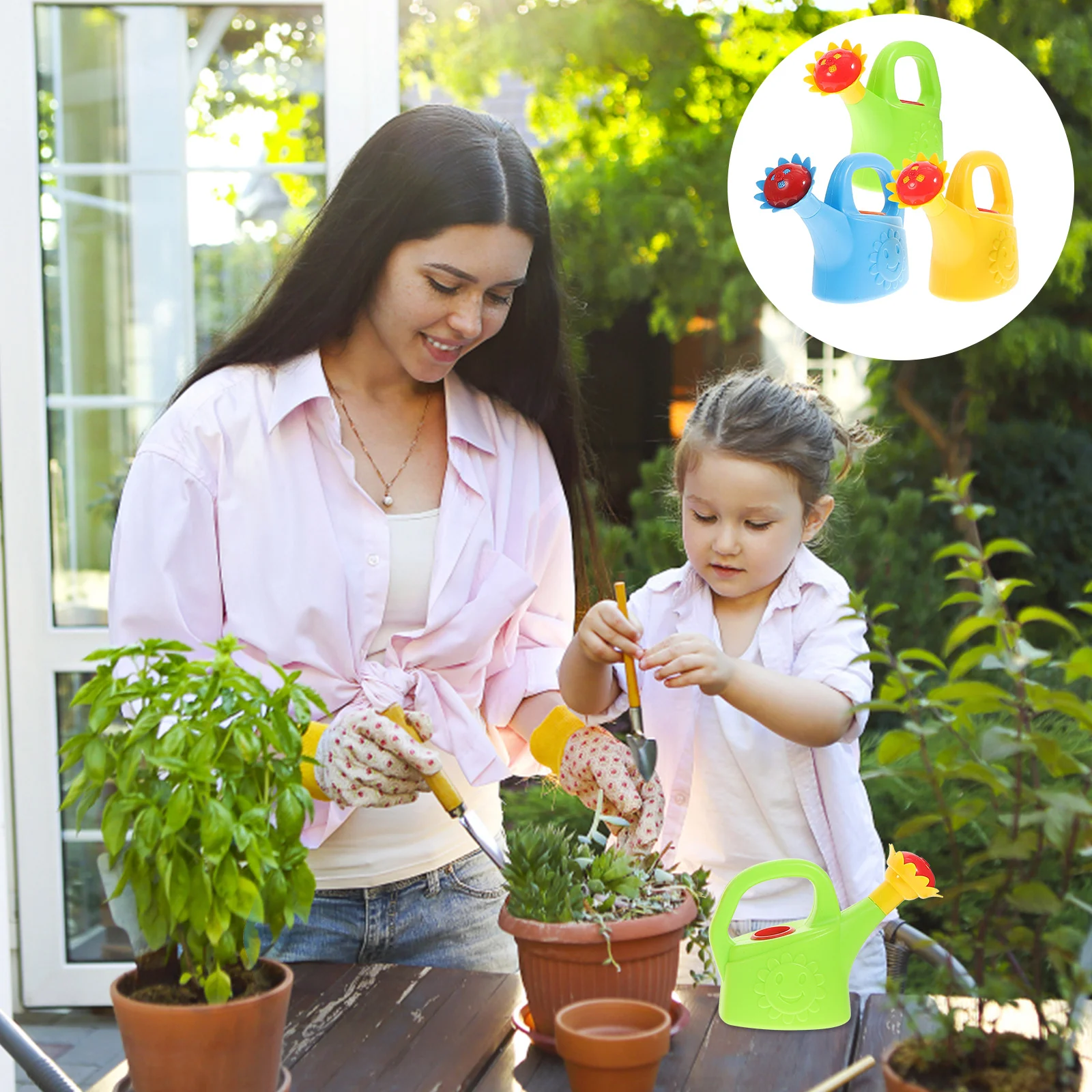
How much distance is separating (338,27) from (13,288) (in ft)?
2.99

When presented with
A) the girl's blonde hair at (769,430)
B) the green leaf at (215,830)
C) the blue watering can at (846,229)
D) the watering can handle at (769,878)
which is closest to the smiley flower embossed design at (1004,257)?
the blue watering can at (846,229)

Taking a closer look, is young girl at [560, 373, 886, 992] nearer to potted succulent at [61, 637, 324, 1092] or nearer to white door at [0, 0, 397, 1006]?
potted succulent at [61, 637, 324, 1092]

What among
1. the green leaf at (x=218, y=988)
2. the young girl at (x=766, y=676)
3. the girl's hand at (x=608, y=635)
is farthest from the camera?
the young girl at (x=766, y=676)

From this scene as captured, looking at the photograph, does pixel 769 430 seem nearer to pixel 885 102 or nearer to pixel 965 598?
pixel 965 598

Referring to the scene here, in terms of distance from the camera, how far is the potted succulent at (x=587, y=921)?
1037 mm

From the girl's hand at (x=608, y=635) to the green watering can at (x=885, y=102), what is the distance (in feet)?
4.56

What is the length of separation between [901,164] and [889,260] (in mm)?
187

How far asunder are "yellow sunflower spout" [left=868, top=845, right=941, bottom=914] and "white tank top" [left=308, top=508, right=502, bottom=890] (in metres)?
0.56

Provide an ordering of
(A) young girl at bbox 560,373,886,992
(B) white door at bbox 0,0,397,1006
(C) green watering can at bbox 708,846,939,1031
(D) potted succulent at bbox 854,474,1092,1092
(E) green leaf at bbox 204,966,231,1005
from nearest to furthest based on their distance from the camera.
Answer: (D) potted succulent at bbox 854,474,1092,1092 < (E) green leaf at bbox 204,966,231,1005 < (C) green watering can at bbox 708,846,939,1031 < (A) young girl at bbox 560,373,886,992 < (B) white door at bbox 0,0,397,1006

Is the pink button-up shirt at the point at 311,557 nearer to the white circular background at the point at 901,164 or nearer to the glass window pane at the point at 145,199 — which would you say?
the white circular background at the point at 901,164

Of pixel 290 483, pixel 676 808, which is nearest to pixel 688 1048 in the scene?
pixel 676 808

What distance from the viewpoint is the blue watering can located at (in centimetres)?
238

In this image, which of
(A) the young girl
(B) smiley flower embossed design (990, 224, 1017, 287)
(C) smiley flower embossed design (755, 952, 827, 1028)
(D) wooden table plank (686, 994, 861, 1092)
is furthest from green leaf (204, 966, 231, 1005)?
(B) smiley flower embossed design (990, 224, 1017, 287)

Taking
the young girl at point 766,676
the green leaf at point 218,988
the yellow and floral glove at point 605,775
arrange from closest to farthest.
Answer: the green leaf at point 218,988, the yellow and floral glove at point 605,775, the young girl at point 766,676
